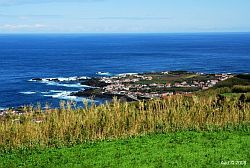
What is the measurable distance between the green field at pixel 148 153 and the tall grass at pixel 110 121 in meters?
0.82

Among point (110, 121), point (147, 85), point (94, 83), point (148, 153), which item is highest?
point (110, 121)

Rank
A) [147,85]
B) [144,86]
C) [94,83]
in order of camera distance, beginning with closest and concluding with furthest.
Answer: [144,86], [147,85], [94,83]

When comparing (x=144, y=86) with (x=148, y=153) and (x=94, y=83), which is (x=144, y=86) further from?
(x=148, y=153)

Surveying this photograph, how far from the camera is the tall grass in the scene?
14422 millimetres

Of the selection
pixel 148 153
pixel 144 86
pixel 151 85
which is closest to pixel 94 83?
pixel 144 86

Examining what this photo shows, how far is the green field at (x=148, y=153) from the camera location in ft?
37.6

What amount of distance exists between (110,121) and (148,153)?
3.24m

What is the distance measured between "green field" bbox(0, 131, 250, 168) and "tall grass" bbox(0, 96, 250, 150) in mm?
823

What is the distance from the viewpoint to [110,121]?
15312mm

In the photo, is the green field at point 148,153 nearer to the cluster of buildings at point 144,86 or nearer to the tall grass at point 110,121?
the tall grass at point 110,121

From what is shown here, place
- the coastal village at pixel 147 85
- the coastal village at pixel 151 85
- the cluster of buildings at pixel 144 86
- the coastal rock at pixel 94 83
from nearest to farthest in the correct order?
the coastal village at pixel 147 85 < the coastal village at pixel 151 85 < the cluster of buildings at pixel 144 86 < the coastal rock at pixel 94 83

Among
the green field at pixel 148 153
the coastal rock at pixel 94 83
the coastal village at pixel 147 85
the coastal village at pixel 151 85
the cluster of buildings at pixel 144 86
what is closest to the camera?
the green field at pixel 148 153

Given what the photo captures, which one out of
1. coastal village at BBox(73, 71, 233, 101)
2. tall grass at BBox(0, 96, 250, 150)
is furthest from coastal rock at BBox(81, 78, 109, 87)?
tall grass at BBox(0, 96, 250, 150)

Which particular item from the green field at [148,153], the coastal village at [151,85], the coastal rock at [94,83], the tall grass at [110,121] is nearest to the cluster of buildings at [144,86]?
the coastal village at [151,85]
